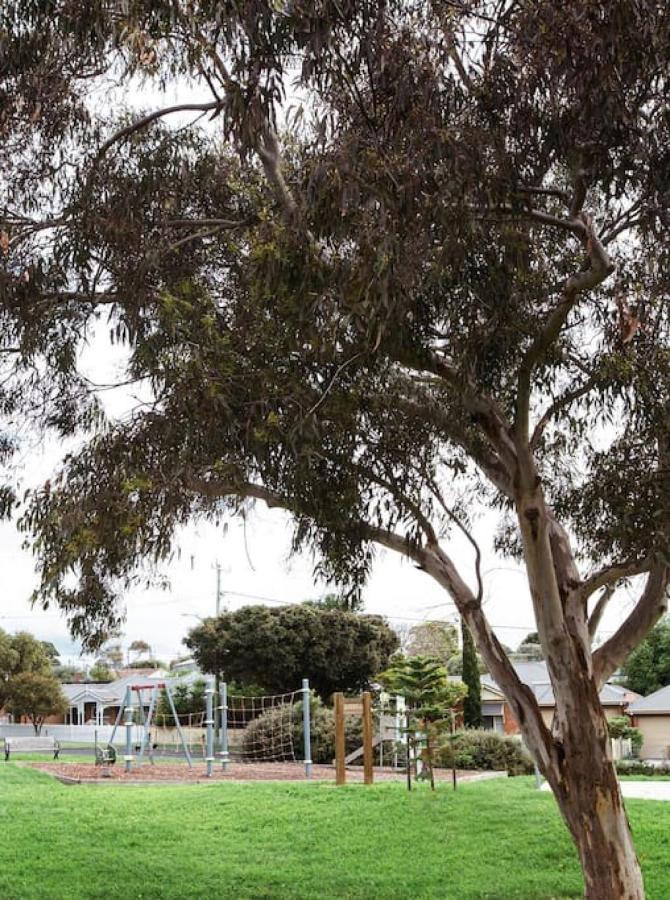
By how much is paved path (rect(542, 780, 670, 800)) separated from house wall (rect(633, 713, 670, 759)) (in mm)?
12492

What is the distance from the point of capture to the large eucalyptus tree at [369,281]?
5578 millimetres

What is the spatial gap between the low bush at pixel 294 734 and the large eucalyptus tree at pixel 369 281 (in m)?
15.1

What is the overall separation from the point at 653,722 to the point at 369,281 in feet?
98.1

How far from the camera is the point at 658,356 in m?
7.77

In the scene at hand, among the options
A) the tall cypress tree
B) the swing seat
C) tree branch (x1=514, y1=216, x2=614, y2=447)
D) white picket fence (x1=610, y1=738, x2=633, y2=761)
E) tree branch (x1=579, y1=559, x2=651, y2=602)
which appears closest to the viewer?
tree branch (x1=514, y1=216, x2=614, y2=447)

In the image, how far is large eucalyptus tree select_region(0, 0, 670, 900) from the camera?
5578 mm

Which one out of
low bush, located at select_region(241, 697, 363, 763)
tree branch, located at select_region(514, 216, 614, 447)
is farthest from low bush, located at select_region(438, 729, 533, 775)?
tree branch, located at select_region(514, 216, 614, 447)

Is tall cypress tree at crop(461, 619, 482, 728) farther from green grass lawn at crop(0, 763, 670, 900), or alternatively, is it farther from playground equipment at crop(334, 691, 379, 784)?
green grass lawn at crop(0, 763, 670, 900)

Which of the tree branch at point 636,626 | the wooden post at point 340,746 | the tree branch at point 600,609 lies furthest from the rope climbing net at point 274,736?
the tree branch at point 636,626

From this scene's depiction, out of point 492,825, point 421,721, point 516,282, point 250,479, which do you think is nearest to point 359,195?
point 516,282

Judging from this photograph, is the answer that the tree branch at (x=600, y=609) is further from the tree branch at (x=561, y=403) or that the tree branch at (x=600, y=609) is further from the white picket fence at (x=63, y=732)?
the white picket fence at (x=63, y=732)

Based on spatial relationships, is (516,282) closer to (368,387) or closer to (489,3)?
(368,387)

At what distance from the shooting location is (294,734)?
941 inches

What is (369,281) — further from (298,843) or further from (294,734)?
(294,734)
